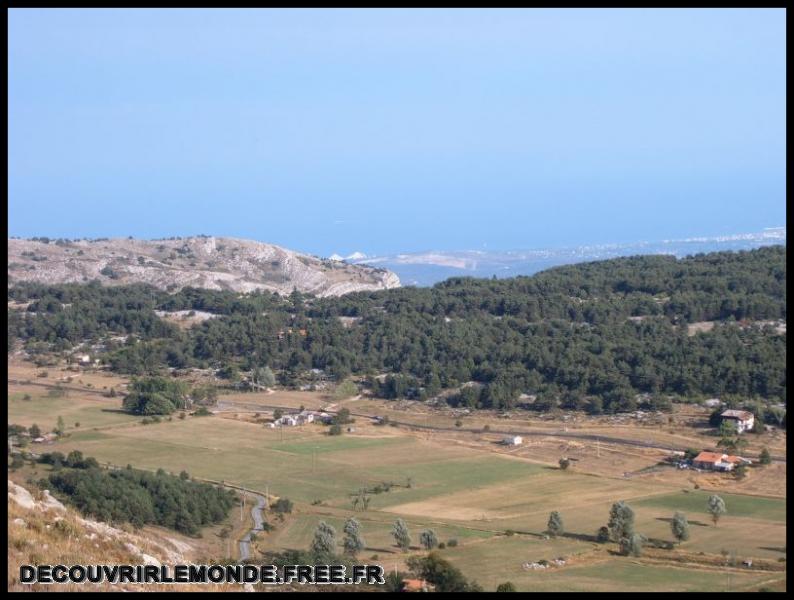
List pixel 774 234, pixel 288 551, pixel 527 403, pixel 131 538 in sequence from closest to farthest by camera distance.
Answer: pixel 131 538
pixel 288 551
pixel 527 403
pixel 774 234

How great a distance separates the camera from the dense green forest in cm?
2025

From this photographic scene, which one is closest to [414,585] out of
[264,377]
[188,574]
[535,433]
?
[188,574]

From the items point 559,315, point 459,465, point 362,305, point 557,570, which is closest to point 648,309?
point 559,315

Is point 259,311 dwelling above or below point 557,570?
above

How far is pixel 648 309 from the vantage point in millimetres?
46094

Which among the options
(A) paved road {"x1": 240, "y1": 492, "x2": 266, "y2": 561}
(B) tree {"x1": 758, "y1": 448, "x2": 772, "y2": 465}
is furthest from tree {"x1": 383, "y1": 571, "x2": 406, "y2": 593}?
(B) tree {"x1": 758, "y1": 448, "x2": 772, "y2": 465}

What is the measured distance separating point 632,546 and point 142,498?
9838 millimetres

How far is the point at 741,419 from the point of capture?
31.3 meters

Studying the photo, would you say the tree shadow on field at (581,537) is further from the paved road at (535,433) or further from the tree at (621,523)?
the paved road at (535,433)

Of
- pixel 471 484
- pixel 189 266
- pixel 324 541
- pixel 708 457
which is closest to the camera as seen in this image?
pixel 324 541

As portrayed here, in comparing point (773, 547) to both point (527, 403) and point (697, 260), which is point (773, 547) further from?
point (697, 260)

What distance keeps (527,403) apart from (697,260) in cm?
2206

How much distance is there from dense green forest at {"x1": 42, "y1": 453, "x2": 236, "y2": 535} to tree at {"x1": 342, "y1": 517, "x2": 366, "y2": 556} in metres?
3.33

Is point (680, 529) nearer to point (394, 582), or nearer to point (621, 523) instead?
point (621, 523)
